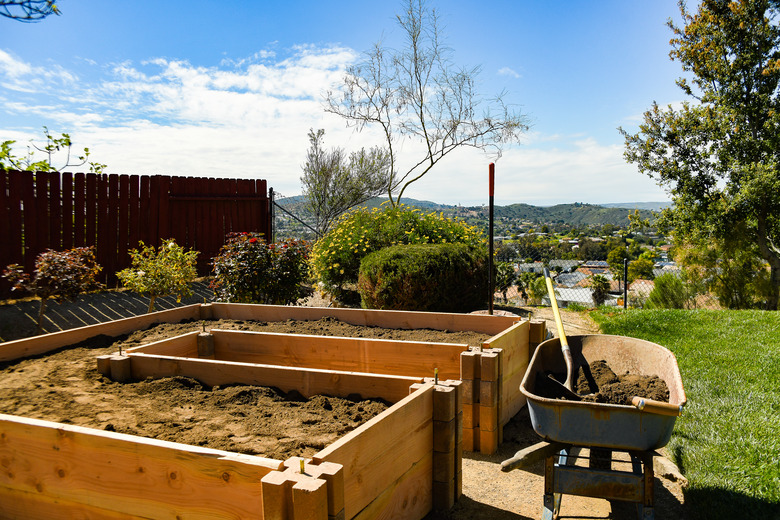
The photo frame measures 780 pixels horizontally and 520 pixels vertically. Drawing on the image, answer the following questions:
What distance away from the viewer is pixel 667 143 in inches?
680

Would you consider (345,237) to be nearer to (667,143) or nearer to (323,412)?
(323,412)

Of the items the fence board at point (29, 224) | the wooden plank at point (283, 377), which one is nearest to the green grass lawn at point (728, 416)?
the wooden plank at point (283, 377)

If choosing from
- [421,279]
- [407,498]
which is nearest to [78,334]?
[407,498]

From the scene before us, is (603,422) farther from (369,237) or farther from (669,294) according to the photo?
(669,294)

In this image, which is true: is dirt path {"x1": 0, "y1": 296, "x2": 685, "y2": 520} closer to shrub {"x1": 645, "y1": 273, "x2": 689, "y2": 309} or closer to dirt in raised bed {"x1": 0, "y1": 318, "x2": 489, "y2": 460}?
dirt in raised bed {"x1": 0, "y1": 318, "x2": 489, "y2": 460}

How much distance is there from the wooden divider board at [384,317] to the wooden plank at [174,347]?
3.80 feet

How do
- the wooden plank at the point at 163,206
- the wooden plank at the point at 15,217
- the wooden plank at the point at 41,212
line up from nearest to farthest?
the wooden plank at the point at 15,217, the wooden plank at the point at 41,212, the wooden plank at the point at 163,206

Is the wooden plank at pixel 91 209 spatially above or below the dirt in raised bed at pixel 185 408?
above

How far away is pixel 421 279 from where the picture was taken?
7055 millimetres

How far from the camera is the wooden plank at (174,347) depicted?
12.5 ft

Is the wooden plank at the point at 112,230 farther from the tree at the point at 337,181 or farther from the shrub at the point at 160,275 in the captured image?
the tree at the point at 337,181

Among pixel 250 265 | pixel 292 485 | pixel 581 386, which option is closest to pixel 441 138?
pixel 250 265

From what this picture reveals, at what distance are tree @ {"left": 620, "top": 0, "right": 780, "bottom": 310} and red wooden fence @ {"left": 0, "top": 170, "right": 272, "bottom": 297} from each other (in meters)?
13.7

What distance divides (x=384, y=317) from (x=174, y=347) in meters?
2.01
